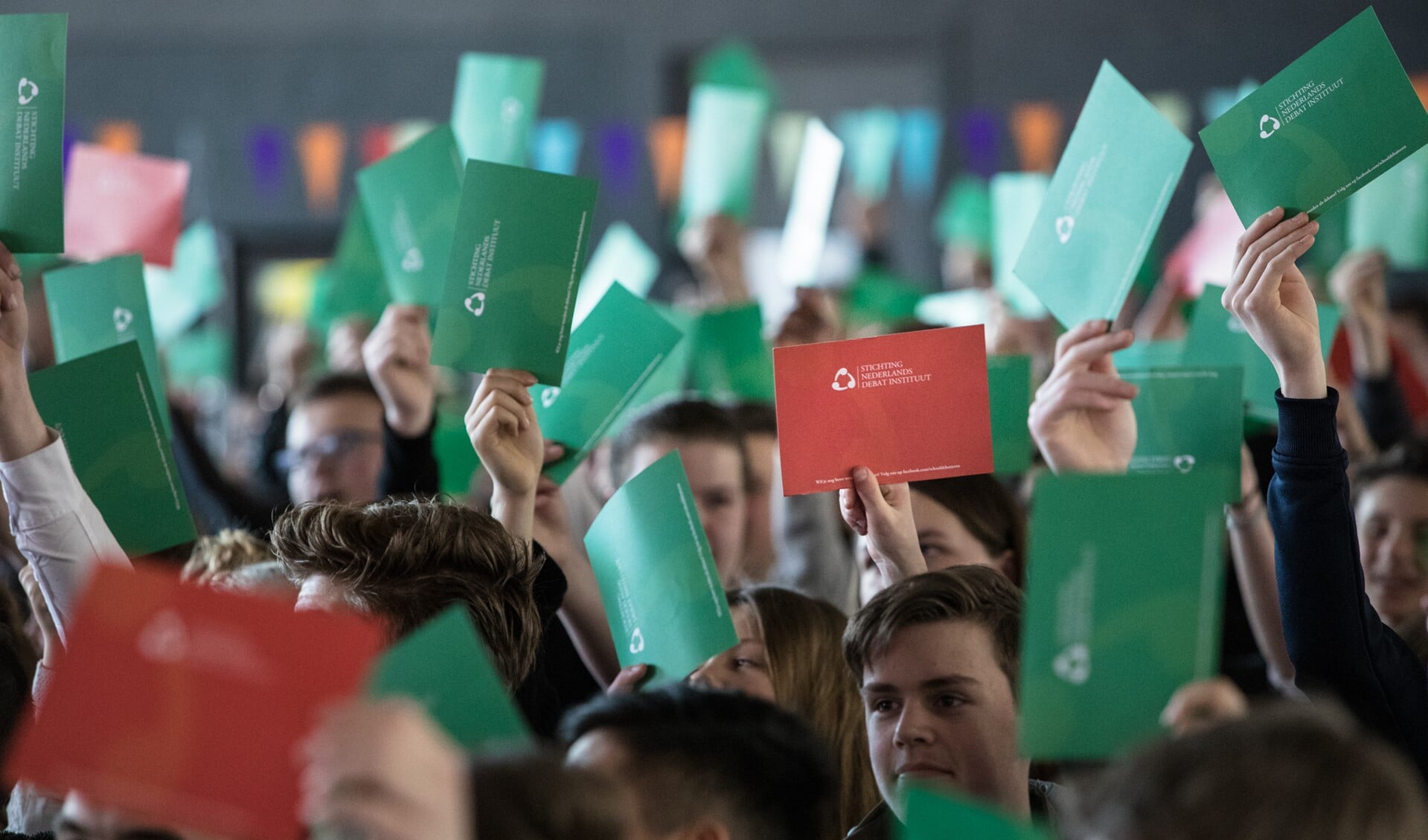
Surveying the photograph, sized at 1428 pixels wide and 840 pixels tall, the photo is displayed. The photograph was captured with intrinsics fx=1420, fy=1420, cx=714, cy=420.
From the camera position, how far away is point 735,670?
82.0 inches

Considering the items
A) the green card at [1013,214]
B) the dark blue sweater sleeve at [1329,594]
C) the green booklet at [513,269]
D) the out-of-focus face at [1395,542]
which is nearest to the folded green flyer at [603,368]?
the green booklet at [513,269]

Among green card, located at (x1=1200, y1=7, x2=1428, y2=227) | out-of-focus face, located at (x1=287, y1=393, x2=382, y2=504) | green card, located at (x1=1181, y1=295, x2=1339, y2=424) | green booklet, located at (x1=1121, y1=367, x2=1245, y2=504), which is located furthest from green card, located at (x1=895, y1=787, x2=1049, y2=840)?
out-of-focus face, located at (x1=287, y1=393, x2=382, y2=504)

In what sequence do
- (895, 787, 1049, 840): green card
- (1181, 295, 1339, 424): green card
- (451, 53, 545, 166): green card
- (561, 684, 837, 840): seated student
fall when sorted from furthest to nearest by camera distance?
(451, 53, 545, 166): green card, (1181, 295, 1339, 424): green card, (561, 684, 837, 840): seated student, (895, 787, 1049, 840): green card

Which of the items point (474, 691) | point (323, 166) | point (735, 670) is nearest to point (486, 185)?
point (735, 670)

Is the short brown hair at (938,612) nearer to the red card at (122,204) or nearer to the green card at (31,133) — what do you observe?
the green card at (31,133)

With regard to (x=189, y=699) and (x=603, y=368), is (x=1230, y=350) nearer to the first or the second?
(x=603, y=368)

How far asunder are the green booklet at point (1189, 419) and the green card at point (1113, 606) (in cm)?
91

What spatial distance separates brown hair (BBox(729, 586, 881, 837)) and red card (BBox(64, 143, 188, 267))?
1407 mm

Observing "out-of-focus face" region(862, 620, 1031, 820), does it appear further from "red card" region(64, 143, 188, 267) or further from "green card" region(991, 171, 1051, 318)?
"green card" region(991, 171, 1051, 318)

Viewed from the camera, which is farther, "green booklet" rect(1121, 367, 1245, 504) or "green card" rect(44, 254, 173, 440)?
"green card" rect(44, 254, 173, 440)

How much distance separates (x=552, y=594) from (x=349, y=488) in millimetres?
1289

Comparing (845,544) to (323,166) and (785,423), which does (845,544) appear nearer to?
(785,423)

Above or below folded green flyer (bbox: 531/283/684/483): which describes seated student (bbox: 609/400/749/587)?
below

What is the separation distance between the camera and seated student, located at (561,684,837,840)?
137 centimetres
